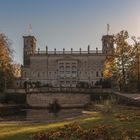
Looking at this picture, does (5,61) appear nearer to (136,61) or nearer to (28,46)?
(136,61)

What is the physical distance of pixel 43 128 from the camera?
19.8m

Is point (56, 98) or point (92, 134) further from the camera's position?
point (56, 98)

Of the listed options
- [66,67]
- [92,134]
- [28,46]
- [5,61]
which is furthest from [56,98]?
[28,46]

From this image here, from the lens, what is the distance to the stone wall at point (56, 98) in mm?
65312

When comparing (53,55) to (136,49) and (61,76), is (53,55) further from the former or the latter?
(136,49)

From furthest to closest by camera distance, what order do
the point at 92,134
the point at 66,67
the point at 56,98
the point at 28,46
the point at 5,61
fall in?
the point at 28,46
the point at 66,67
the point at 56,98
the point at 5,61
the point at 92,134

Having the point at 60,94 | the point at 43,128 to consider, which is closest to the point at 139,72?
the point at 60,94

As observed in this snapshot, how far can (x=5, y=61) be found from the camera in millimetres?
59312

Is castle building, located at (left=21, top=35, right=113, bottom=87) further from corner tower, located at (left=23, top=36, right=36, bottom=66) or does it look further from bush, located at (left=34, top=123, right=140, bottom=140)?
bush, located at (left=34, top=123, right=140, bottom=140)

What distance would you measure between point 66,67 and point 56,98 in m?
44.6

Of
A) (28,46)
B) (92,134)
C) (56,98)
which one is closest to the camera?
(92,134)

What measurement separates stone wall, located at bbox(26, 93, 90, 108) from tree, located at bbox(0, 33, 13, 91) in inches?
195

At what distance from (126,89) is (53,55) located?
5183 centimetres

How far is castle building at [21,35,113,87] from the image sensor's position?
358 ft
